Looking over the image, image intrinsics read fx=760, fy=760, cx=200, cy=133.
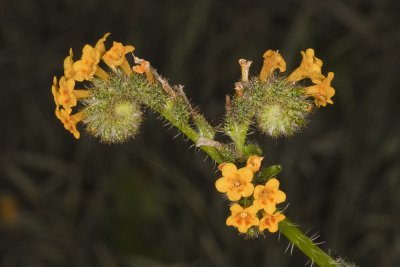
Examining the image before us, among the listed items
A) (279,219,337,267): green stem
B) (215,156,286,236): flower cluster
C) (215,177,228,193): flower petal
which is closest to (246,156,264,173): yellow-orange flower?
(215,156,286,236): flower cluster

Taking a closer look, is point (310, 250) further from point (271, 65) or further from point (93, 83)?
point (93, 83)

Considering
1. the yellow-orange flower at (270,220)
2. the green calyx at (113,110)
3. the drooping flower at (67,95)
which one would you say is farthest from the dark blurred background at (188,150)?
the yellow-orange flower at (270,220)

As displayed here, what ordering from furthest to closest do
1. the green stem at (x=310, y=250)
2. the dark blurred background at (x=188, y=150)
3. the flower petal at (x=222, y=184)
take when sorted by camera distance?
the dark blurred background at (x=188, y=150) → the green stem at (x=310, y=250) → the flower petal at (x=222, y=184)

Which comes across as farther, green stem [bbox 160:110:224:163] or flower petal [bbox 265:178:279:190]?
green stem [bbox 160:110:224:163]

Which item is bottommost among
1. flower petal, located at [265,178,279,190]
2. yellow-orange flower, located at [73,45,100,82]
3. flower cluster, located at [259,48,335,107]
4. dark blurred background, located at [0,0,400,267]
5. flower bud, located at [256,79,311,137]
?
flower petal, located at [265,178,279,190]

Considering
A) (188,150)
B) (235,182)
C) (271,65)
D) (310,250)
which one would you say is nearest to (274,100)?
(271,65)

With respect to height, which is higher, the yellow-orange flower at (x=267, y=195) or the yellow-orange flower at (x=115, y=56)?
the yellow-orange flower at (x=115, y=56)

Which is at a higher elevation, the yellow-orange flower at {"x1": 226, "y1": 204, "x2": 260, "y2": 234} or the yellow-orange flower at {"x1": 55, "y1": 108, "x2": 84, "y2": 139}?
the yellow-orange flower at {"x1": 55, "y1": 108, "x2": 84, "y2": 139}

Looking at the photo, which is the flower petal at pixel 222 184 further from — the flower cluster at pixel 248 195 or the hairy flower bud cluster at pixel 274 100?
the hairy flower bud cluster at pixel 274 100

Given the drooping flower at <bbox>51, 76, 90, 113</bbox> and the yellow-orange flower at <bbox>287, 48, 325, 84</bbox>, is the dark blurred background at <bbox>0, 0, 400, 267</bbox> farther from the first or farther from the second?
the drooping flower at <bbox>51, 76, 90, 113</bbox>
